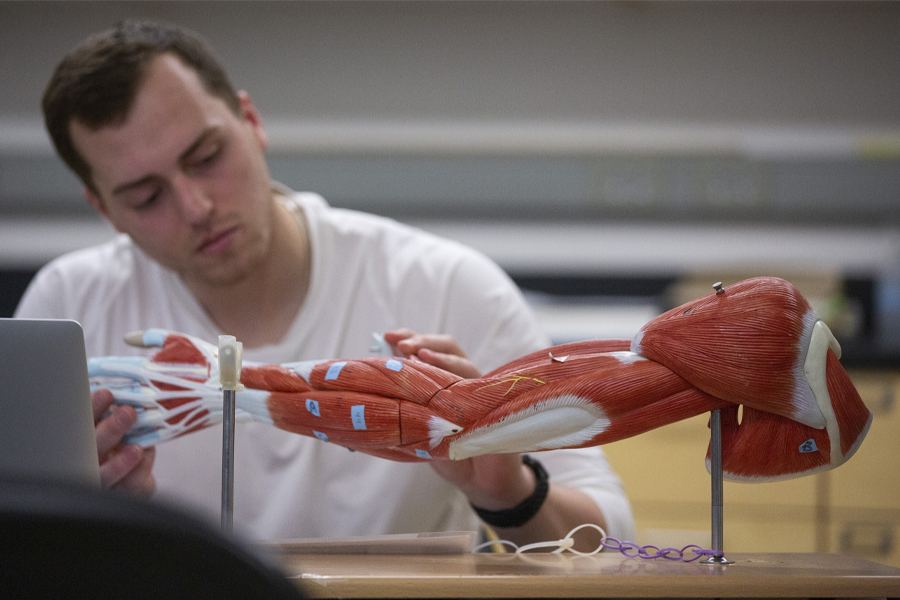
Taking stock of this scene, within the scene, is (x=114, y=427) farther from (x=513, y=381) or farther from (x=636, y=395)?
(x=636, y=395)

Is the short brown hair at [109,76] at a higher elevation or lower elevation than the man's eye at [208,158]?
higher

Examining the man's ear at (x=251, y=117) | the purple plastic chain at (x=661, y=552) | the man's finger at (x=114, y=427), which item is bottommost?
the purple plastic chain at (x=661, y=552)

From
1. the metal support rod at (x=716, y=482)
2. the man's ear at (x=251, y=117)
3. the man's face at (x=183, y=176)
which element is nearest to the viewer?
the metal support rod at (x=716, y=482)

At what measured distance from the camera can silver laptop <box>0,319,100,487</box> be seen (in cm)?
57

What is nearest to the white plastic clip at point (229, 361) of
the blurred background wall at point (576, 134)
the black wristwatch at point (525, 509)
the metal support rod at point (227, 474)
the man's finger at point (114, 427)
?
the metal support rod at point (227, 474)

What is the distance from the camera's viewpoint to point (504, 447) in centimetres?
66

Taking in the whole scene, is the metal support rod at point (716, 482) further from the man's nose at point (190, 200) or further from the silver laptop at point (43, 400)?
the man's nose at point (190, 200)

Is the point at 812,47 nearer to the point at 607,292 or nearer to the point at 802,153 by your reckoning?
the point at 802,153

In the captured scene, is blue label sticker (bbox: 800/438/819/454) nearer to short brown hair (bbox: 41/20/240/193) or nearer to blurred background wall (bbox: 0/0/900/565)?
short brown hair (bbox: 41/20/240/193)

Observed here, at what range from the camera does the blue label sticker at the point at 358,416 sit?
2.26ft

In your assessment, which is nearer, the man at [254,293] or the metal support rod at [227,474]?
the metal support rod at [227,474]

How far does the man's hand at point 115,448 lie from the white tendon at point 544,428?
37 centimetres

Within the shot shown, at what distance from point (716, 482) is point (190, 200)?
0.73 metres

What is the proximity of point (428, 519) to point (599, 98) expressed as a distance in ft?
5.74
